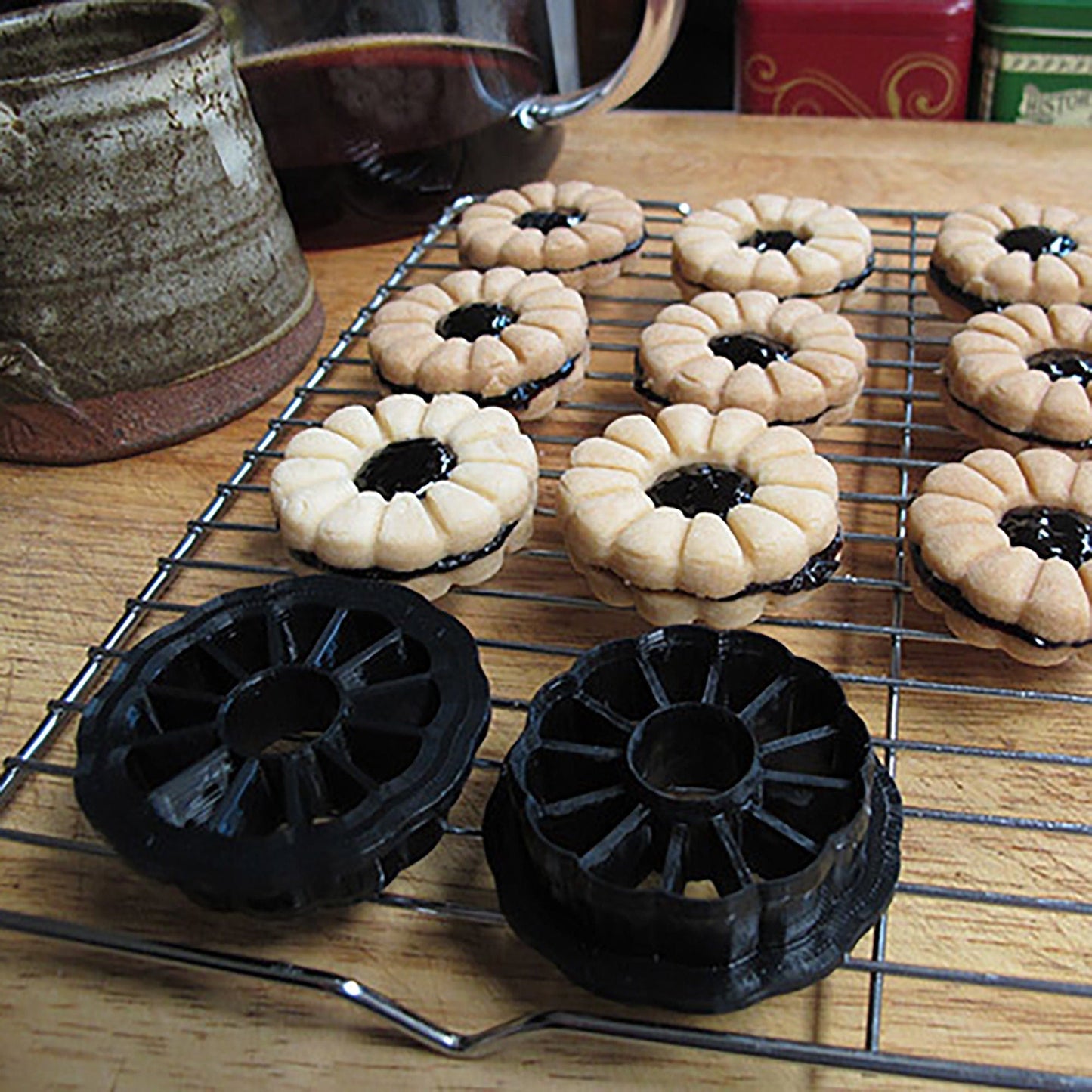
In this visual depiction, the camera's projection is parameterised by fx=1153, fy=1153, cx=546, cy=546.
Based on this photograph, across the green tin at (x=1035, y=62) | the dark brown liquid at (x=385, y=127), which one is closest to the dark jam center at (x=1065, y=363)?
the dark brown liquid at (x=385, y=127)

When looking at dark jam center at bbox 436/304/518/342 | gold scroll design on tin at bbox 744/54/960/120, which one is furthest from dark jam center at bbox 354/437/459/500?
gold scroll design on tin at bbox 744/54/960/120

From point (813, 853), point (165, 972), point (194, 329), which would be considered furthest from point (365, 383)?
point (813, 853)

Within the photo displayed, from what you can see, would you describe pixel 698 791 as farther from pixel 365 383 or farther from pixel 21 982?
pixel 365 383

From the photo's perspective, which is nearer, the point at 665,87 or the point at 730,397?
the point at 730,397

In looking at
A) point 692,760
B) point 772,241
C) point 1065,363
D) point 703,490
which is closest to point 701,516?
point 703,490

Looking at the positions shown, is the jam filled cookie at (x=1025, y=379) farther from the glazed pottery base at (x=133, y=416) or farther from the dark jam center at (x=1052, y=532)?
the glazed pottery base at (x=133, y=416)

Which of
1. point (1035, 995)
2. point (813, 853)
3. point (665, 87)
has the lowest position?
point (665, 87)

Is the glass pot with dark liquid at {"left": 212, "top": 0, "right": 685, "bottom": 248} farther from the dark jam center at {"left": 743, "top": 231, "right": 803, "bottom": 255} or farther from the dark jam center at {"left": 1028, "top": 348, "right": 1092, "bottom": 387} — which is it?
the dark jam center at {"left": 1028, "top": 348, "right": 1092, "bottom": 387}
